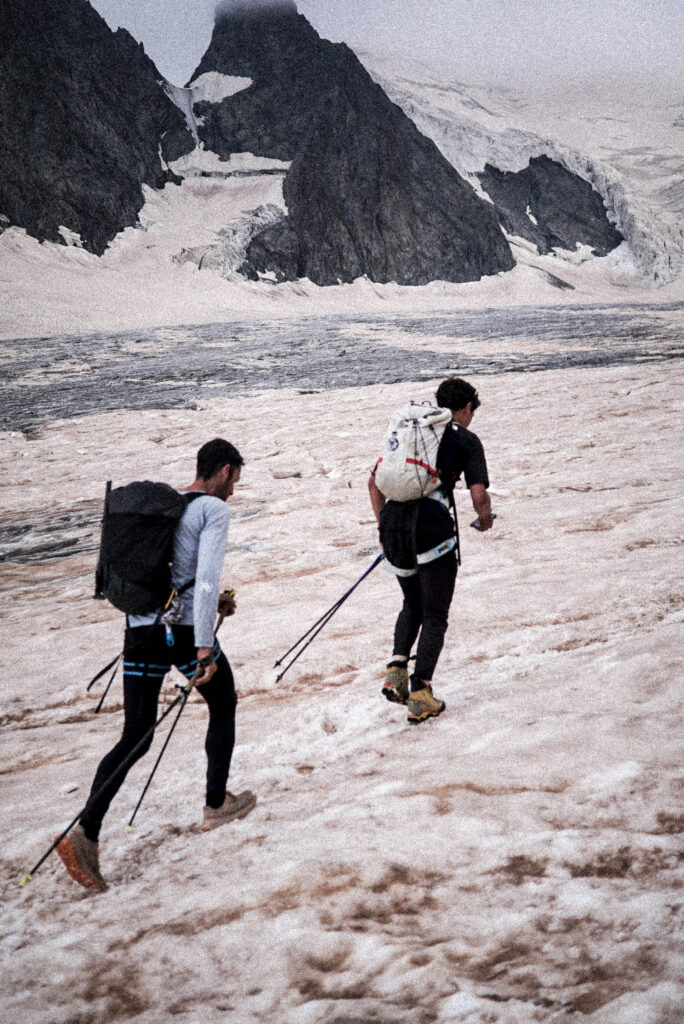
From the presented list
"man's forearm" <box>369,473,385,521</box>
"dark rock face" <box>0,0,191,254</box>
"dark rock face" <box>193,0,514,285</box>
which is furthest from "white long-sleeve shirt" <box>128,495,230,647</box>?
"dark rock face" <box>193,0,514,285</box>

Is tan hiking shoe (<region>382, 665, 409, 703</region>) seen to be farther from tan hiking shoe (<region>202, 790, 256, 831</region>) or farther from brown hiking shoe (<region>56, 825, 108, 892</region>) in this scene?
brown hiking shoe (<region>56, 825, 108, 892</region>)

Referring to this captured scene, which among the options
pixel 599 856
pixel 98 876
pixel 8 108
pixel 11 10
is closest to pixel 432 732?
pixel 599 856

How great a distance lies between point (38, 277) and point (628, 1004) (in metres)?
67.6

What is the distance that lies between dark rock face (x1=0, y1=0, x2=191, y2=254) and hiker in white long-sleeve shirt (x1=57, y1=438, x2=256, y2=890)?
2980 inches

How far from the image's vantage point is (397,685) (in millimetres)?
4484

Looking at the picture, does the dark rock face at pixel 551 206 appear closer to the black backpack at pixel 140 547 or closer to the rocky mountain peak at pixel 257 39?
the rocky mountain peak at pixel 257 39

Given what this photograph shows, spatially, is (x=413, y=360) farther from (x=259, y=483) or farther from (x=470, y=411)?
(x=470, y=411)

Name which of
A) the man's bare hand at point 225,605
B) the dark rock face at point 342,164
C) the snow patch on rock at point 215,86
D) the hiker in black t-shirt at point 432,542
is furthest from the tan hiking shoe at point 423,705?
the snow patch on rock at point 215,86

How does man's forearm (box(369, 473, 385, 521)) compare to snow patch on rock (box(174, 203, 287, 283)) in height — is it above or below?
below

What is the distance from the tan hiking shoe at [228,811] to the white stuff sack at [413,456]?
6.18 feet

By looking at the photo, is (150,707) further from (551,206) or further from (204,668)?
(551,206)

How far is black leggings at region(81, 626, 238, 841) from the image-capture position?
10.8 feet

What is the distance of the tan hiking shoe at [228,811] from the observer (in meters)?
3.54

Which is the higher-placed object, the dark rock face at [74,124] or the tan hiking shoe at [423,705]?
the dark rock face at [74,124]
